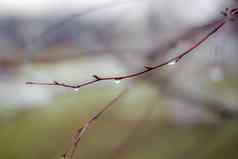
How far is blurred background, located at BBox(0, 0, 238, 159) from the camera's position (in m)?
2.48

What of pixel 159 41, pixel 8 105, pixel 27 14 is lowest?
pixel 8 105

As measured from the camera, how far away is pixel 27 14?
8297 millimetres

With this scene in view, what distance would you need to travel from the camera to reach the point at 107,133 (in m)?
4.15

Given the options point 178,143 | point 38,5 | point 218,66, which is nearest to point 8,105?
point 178,143

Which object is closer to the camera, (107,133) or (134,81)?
(134,81)

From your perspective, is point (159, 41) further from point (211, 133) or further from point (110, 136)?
point (110, 136)

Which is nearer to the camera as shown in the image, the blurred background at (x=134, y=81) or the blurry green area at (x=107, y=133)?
the blurred background at (x=134, y=81)

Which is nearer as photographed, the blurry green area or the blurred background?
the blurred background

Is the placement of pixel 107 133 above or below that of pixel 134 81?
below

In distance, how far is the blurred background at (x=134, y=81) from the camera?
248cm

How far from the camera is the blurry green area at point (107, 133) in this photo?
329 cm

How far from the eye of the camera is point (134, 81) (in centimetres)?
237

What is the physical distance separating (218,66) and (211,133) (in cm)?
52

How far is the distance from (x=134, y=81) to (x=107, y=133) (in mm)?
1840
